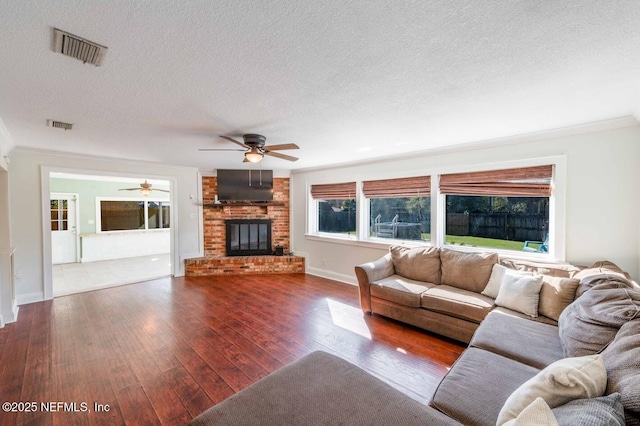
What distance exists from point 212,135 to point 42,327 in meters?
3.08

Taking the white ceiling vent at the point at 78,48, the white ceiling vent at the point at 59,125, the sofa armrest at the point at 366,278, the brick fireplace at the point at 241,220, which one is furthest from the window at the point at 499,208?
the white ceiling vent at the point at 59,125

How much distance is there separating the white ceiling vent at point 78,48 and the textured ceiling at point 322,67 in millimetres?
40

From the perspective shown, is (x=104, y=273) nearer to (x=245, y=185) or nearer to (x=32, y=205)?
(x=32, y=205)

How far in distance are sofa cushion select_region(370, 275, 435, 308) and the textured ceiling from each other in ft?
6.15

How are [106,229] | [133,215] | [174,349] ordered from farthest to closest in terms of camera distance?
[133,215]
[106,229]
[174,349]

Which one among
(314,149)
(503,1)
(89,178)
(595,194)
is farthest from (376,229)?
(89,178)

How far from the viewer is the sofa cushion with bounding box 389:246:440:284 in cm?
346

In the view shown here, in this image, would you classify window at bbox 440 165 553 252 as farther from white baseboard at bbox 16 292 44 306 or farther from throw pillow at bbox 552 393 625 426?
white baseboard at bbox 16 292 44 306

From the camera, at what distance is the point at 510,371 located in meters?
1.54

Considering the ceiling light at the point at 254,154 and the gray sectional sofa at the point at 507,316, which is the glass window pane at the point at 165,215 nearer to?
the ceiling light at the point at 254,154

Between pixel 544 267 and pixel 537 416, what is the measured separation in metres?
2.62

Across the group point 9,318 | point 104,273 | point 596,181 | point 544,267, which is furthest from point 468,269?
point 104,273

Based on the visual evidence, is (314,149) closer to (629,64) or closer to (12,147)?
(629,64)

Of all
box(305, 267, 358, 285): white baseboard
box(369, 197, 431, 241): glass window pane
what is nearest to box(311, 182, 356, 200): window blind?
box(369, 197, 431, 241): glass window pane
